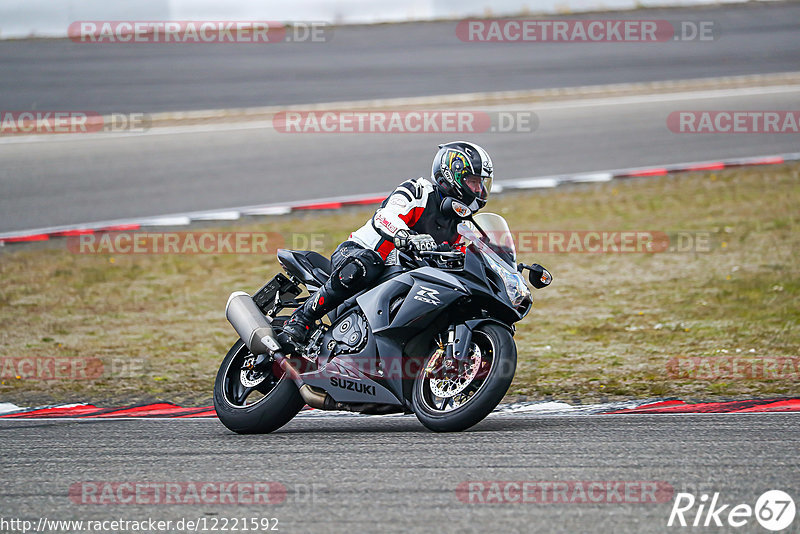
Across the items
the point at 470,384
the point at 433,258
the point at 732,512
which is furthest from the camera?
the point at 433,258

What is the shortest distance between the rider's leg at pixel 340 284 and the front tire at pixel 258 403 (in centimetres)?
33

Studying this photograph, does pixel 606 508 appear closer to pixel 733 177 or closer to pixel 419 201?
pixel 419 201

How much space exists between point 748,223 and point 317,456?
30.5 feet

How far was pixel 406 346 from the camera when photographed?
20.2 feet

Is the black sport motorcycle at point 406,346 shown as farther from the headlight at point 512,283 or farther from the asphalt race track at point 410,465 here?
the asphalt race track at point 410,465

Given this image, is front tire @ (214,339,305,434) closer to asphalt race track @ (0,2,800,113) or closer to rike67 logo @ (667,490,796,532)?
rike67 logo @ (667,490,796,532)

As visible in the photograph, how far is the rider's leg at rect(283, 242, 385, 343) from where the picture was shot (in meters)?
6.39

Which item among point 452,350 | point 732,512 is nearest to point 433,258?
point 452,350

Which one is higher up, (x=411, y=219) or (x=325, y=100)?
(x=325, y=100)

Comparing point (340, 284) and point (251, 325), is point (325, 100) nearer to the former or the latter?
point (251, 325)

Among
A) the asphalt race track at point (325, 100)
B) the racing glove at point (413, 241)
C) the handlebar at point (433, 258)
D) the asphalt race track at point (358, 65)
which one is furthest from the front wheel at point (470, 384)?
the asphalt race track at point (358, 65)

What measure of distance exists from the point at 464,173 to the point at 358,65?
13.9 meters

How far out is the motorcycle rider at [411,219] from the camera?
6301 millimetres

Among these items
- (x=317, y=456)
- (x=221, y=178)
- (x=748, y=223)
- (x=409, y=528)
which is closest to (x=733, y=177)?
(x=748, y=223)
